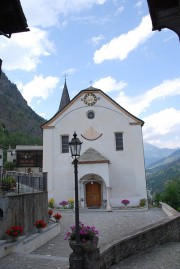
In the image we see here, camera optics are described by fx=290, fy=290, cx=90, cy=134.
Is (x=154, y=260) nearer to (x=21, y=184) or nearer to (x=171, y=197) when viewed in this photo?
(x=21, y=184)

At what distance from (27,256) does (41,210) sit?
16.1ft

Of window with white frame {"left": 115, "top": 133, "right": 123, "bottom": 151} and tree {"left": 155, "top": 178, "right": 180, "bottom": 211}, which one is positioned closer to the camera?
window with white frame {"left": 115, "top": 133, "right": 123, "bottom": 151}

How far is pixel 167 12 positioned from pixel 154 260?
7.34 meters

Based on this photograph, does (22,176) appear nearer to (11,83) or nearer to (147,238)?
(147,238)

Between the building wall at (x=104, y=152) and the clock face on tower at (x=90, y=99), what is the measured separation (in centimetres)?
42

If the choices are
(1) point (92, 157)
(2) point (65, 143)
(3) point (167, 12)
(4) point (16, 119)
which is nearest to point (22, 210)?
(3) point (167, 12)

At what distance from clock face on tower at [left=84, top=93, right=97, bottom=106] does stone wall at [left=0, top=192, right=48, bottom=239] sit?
1591 cm

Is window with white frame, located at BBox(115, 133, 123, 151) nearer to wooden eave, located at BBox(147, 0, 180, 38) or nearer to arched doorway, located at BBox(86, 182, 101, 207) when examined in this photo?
arched doorway, located at BBox(86, 182, 101, 207)

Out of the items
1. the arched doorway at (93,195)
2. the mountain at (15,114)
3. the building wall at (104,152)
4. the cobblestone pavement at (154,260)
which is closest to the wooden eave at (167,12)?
the cobblestone pavement at (154,260)

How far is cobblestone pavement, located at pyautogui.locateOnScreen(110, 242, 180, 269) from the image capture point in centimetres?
849

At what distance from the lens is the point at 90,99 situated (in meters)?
29.7

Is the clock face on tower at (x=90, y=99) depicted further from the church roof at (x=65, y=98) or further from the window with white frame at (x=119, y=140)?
the church roof at (x=65, y=98)

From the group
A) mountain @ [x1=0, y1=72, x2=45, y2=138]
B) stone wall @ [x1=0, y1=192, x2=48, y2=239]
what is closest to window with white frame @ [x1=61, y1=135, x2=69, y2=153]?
stone wall @ [x1=0, y1=192, x2=48, y2=239]

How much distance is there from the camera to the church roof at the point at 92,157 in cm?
2638
